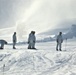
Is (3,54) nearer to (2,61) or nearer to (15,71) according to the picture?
(2,61)

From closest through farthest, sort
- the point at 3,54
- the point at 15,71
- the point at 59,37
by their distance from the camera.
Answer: the point at 15,71 → the point at 3,54 → the point at 59,37

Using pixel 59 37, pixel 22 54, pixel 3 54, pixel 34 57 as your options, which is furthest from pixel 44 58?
pixel 59 37

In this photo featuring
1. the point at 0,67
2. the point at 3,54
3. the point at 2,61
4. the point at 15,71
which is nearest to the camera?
the point at 15,71

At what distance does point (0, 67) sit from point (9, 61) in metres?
1.46

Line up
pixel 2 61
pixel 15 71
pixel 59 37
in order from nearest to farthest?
pixel 15 71 < pixel 2 61 < pixel 59 37

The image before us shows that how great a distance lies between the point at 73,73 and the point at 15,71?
4.89 m

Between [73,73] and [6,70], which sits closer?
[73,73]

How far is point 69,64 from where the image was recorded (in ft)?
72.9

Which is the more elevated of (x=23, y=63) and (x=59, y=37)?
(x=59, y=37)

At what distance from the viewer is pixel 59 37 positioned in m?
31.2

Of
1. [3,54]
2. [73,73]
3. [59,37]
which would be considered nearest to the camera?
[73,73]

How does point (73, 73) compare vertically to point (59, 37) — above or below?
below

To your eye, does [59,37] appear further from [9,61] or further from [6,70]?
[6,70]

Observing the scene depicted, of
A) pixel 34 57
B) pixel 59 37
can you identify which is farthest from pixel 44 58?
pixel 59 37
